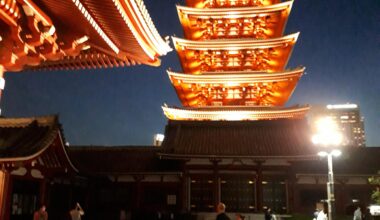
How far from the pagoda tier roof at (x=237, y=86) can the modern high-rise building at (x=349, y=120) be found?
125 m

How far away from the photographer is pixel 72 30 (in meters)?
7.86

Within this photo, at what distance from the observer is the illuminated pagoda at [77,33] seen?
265 inches

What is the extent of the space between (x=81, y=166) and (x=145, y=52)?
16.1 metres

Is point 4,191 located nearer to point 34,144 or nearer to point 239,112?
point 34,144

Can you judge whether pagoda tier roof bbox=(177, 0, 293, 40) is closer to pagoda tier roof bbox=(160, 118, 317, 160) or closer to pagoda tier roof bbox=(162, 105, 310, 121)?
pagoda tier roof bbox=(162, 105, 310, 121)

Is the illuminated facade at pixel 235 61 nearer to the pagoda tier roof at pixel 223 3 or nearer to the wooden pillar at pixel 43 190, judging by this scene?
the pagoda tier roof at pixel 223 3

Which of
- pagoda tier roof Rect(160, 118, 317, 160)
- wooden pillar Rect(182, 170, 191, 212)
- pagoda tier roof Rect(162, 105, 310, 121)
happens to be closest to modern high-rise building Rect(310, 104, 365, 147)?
pagoda tier roof Rect(162, 105, 310, 121)

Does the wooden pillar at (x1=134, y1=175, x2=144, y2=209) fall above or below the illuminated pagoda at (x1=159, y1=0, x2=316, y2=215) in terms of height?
below

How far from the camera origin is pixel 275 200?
21.2 m

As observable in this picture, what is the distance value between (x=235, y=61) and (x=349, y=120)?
447ft

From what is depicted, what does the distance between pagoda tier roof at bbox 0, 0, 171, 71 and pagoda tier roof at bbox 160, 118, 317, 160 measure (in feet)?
39.6

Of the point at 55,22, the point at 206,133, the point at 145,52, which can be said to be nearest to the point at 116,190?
the point at 206,133

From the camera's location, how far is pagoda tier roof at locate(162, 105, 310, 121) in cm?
2630

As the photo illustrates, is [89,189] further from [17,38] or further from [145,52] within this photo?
[17,38]
